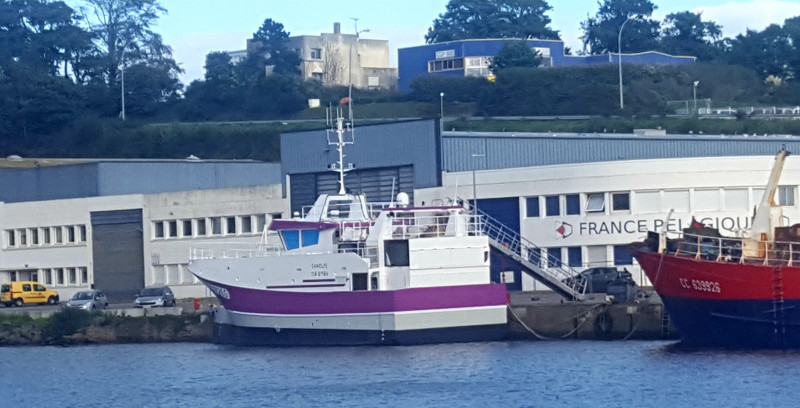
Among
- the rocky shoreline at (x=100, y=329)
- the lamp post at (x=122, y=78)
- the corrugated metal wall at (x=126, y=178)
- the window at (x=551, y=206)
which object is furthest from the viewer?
the lamp post at (x=122, y=78)

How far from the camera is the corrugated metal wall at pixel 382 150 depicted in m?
60.1

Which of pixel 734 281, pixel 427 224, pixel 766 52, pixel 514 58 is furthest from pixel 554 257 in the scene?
pixel 766 52

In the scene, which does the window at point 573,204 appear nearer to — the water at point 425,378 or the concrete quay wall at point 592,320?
the concrete quay wall at point 592,320

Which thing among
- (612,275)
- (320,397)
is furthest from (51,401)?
(612,275)

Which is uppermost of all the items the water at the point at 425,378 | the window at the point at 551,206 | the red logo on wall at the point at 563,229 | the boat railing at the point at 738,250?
the window at the point at 551,206

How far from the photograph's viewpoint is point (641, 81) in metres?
113

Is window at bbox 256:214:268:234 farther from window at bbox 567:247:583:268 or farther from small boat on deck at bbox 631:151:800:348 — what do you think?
small boat on deck at bbox 631:151:800:348

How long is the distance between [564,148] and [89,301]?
2096 centimetres

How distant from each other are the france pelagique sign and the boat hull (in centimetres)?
1180

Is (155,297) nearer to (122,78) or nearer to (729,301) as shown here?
(729,301)

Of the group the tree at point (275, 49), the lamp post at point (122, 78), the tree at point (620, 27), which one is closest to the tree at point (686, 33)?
the tree at point (620, 27)

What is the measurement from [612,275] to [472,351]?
1010 cm

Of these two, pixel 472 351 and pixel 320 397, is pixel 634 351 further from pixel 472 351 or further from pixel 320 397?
pixel 320 397

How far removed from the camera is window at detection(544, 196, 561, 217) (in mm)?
56781
